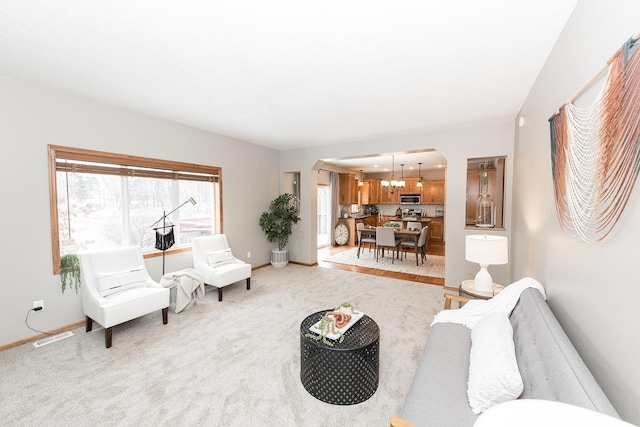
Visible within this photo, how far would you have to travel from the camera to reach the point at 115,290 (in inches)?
114

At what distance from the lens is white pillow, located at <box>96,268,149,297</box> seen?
9.27 feet

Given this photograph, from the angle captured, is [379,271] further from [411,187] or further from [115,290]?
[411,187]

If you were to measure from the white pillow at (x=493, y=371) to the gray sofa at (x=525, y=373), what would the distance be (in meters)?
Answer: 0.05

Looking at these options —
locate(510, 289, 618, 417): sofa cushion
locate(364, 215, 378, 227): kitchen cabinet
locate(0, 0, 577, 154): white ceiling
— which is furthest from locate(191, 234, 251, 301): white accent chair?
locate(364, 215, 378, 227): kitchen cabinet

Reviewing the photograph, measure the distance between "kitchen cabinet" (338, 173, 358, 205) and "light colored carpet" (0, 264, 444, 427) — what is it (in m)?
5.24

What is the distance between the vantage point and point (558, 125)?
165cm

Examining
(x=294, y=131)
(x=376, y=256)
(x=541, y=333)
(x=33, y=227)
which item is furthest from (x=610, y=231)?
(x=376, y=256)

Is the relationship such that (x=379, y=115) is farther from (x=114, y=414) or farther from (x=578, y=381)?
(x=114, y=414)

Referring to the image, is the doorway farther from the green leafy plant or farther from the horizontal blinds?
the horizontal blinds

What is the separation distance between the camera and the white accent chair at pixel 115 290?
2.62 meters

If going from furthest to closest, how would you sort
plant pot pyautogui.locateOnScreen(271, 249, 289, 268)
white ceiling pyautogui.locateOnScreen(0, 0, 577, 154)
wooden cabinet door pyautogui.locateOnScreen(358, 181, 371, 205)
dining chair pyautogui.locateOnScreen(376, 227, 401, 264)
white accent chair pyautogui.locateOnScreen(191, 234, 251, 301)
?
wooden cabinet door pyautogui.locateOnScreen(358, 181, 371, 205), dining chair pyautogui.locateOnScreen(376, 227, 401, 264), plant pot pyautogui.locateOnScreen(271, 249, 289, 268), white accent chair pyautogui.locateOnScreen(191, 234, 251, 301), white ceiling pyautogui.locateOnScreen(0, 0, 577, 154)

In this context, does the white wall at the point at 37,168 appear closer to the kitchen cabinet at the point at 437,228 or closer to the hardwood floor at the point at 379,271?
the hardwood floor at the point at 379,271

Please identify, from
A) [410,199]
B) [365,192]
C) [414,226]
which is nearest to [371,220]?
[365,192]

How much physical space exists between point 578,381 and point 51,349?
389 cm
